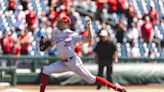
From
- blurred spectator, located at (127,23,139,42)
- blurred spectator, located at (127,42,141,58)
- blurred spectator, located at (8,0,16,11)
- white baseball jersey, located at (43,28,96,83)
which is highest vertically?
blurred spectator, located at (8,0,16,11)

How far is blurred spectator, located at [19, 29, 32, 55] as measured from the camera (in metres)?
20.5

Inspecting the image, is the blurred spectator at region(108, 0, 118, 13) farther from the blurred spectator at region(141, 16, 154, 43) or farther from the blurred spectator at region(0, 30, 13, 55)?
the blurred spectator at region(0, 30, 13, 55)

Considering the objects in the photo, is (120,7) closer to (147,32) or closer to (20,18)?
(147,32)

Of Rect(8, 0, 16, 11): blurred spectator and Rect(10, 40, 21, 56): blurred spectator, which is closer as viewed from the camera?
Rect(10, 40, 21, 56): blurred spectator

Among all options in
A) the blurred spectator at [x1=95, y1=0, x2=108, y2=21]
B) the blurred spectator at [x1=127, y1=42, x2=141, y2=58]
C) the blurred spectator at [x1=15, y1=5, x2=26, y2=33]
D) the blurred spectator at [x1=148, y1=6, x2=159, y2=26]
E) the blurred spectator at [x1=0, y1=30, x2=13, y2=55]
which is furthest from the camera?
the blurred spectator at [x1=148, y1=6, x2=159, y2=26]

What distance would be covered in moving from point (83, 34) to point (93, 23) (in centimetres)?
293

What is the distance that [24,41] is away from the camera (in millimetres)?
20453

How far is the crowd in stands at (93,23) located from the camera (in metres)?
21.1

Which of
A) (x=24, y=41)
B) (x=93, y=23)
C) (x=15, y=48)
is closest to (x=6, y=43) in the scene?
(x=15, y=48)

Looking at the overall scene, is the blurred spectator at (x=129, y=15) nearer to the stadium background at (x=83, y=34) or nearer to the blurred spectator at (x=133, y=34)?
the stadium background at (x=83, y=34)

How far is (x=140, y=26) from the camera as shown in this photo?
23.8 meters

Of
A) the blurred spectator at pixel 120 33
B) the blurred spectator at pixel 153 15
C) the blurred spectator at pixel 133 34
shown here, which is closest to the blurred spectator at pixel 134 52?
the blurred spectator at pixel 133 34

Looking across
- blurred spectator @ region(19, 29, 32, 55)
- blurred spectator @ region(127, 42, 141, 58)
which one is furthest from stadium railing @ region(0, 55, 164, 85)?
blurred spectator @ region(127, 42, 141, 58)

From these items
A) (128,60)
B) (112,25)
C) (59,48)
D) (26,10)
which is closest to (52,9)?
(26,10)
